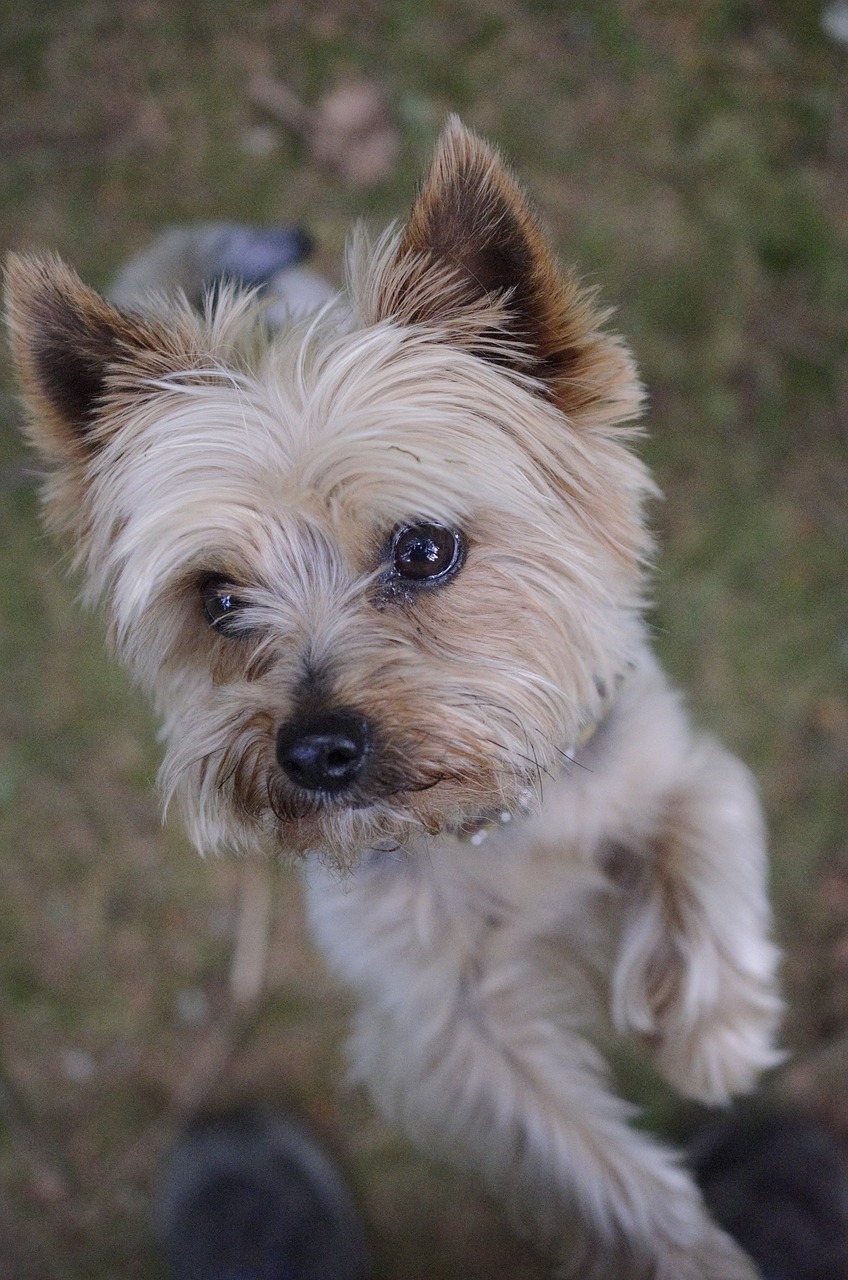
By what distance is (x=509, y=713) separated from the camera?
194 cm

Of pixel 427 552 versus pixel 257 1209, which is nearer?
pixel 427 552

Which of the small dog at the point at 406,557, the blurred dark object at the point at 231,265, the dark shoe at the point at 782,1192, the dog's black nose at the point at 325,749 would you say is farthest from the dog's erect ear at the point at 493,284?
the dark shoe at the point at 782,1192

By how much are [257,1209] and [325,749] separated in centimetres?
255

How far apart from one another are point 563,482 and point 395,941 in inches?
51.2

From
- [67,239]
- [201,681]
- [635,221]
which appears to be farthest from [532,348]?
[67,239]

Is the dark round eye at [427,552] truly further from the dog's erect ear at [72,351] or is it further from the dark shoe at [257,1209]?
the dark shoe at [257,1209]

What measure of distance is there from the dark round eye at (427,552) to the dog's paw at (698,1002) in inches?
45.4

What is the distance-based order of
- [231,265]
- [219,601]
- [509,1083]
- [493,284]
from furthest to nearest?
1. [231,265]
2. [509,1083]
3. [219,601]
4. [493,284]

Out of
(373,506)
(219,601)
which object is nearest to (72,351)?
(219,601)

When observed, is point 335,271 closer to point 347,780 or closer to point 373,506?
point 373,506

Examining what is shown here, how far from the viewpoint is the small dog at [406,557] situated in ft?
5.91

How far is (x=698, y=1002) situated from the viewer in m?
2.39

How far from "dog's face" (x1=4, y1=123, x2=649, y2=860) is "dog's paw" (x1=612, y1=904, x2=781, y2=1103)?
0.74m

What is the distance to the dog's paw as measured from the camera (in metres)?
2.41
